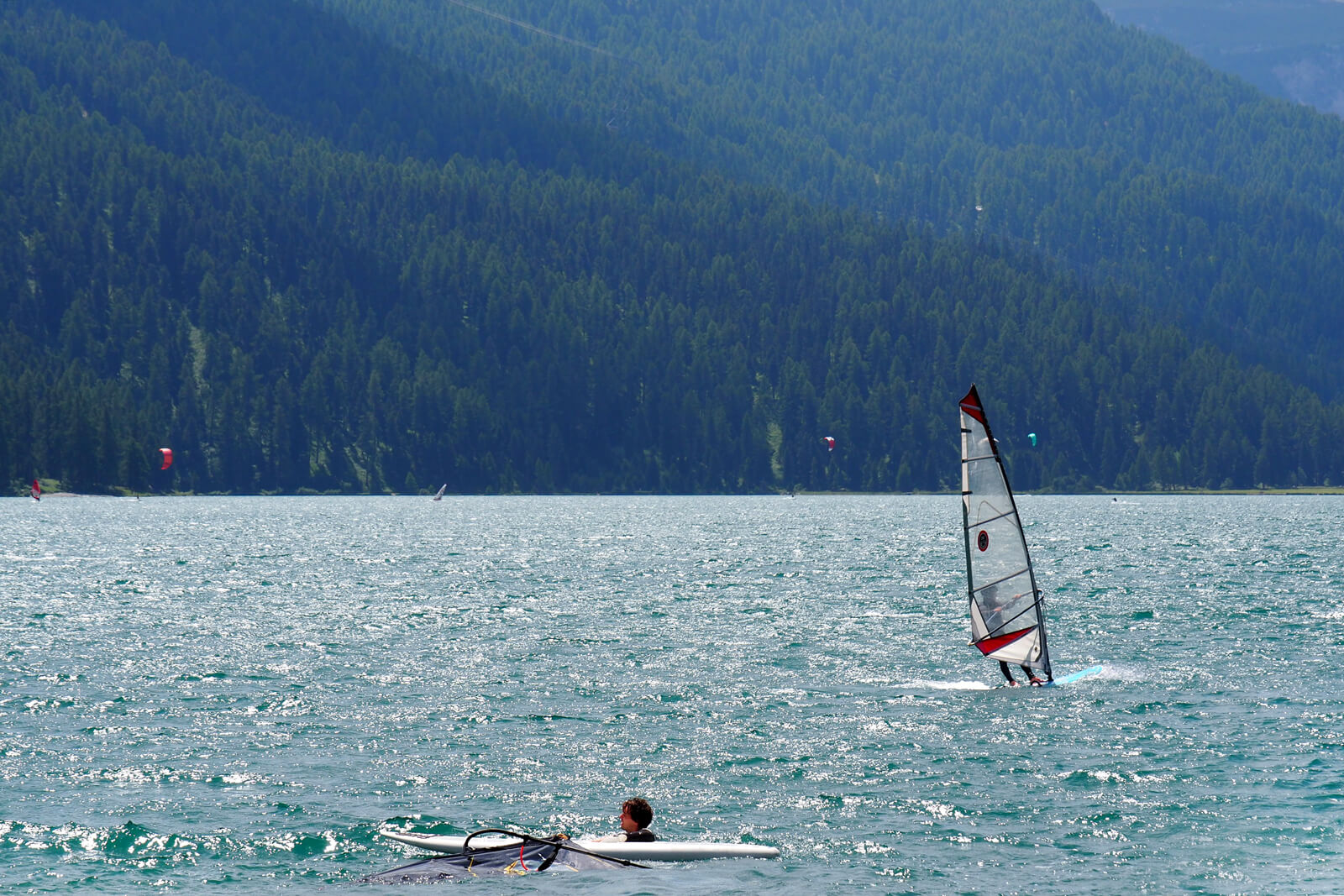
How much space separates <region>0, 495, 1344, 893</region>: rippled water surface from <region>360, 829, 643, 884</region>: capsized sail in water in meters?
0.46

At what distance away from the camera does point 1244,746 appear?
41094 mm

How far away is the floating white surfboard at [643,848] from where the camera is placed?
1168 inches

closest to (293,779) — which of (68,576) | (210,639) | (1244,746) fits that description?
(1244,746)

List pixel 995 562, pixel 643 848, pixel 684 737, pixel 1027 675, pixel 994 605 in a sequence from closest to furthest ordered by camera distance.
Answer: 1. pixel 643 848
2. pixel 684 737
3. pixel 995 562
4. pixel 994 605
5. pixel 1027 675

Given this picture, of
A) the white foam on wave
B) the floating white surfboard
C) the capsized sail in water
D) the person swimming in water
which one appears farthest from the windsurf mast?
the capsized sail in water

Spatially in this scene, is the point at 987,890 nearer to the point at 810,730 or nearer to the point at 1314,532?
the point at 810,730

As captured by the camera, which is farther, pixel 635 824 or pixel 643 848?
pixel 635 824

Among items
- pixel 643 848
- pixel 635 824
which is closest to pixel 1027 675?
pixel 635 824

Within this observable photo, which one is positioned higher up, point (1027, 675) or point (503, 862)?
point (1027, 675)

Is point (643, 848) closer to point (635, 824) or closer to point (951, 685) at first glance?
point (635, 824)

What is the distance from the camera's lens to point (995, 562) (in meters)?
48.5

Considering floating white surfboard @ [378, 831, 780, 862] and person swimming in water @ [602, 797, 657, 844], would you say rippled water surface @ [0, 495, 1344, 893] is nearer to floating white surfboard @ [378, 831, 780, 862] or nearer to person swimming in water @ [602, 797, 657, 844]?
floating white surfboard @ [378, 831, 780, 862]

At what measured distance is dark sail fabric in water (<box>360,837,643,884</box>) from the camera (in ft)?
94.1

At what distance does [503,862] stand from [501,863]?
Result: 0.04 m
